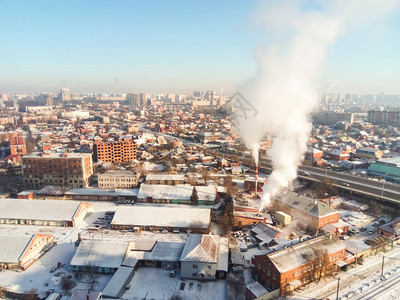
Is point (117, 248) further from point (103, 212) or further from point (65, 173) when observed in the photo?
point (65, 173)

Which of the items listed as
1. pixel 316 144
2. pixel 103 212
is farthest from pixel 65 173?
pixel 316 144

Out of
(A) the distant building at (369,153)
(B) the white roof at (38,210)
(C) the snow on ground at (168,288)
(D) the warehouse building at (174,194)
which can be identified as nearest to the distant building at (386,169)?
(A) the distant building at (369,153)

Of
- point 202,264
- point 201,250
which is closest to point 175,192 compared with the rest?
point 201,250

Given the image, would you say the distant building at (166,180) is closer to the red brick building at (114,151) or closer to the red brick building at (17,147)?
the red brick building at (114,151)

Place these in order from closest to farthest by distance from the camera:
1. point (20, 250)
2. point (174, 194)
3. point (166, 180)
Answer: point (20, 250), point (174, 194), point (166, 180)

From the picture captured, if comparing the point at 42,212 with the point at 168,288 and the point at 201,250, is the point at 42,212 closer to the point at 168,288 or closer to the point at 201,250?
the point at 168,288

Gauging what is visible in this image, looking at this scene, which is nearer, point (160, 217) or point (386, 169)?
point (160, 217)

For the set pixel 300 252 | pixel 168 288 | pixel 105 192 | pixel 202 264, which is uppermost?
pixel 300 252
